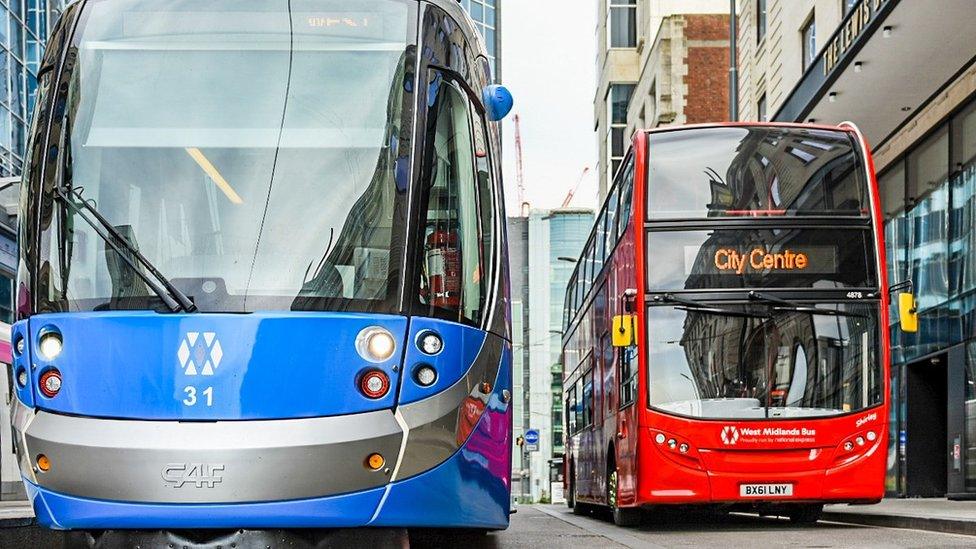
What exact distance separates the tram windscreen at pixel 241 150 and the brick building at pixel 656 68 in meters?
41.6

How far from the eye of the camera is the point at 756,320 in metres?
14.5

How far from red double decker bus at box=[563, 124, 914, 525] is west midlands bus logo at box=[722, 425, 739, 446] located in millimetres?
14

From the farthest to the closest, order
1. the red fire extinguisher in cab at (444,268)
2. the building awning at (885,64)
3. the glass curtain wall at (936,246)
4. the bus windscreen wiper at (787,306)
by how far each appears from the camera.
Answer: the glass curtain wall at (936,246), the building awning at (885,64), the bus windscreen wiper at (787,306), the red fire extinguisher in cab at (444,268)

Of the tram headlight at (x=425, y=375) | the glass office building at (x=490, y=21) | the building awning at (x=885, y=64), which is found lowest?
the tram headlight at (x=425, y=375)

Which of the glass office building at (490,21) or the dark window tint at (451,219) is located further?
the glass office building at (490,21)

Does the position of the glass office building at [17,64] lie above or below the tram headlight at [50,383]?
above

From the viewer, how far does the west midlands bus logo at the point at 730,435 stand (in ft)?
46.6

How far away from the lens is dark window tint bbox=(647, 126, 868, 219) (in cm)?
1428

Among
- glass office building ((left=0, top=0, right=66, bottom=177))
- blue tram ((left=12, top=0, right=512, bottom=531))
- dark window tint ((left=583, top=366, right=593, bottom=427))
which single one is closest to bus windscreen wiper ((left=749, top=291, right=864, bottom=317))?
dark window tint ((left=583, top=366, right=593, bottom=427))

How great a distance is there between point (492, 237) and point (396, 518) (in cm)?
178

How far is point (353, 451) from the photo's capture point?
6844 millimetres

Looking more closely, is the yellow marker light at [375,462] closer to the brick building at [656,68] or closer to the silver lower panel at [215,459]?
the silver lower panel at [215,459]

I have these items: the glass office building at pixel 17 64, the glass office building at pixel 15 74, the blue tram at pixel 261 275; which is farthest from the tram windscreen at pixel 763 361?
the glass office building at pixel 17 64

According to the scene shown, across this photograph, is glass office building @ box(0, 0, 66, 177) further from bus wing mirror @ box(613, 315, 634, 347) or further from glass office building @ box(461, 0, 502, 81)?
glass office building @ box(461, 0, 502, 81)
